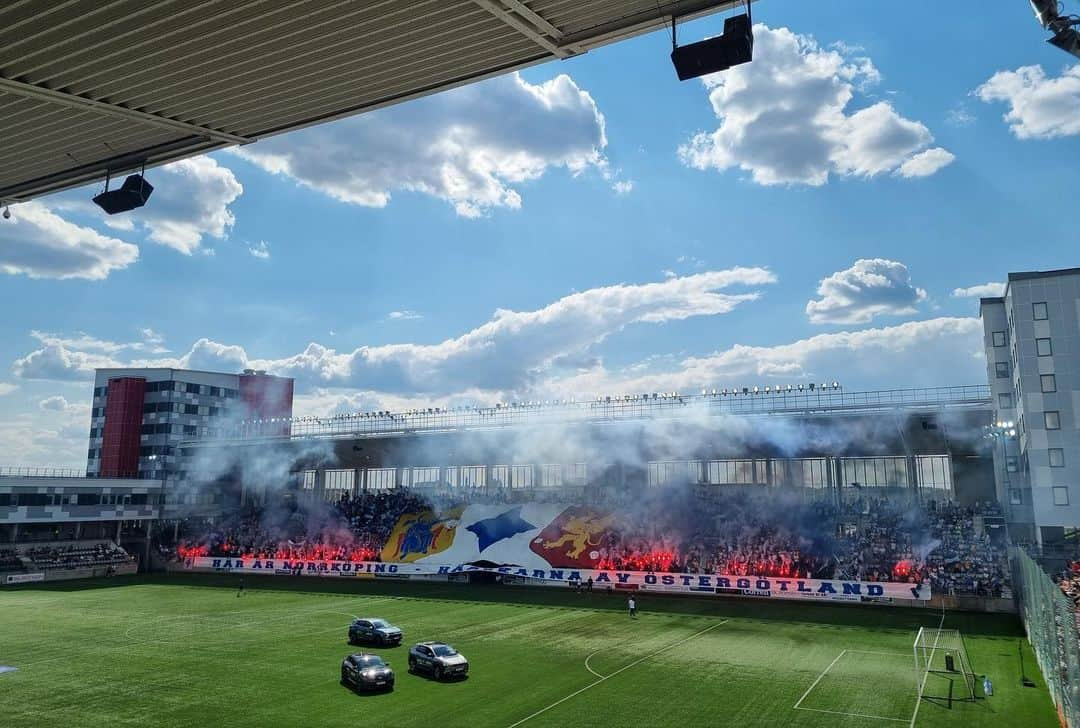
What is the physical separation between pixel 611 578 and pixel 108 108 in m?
48.3

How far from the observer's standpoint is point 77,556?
2864 inches

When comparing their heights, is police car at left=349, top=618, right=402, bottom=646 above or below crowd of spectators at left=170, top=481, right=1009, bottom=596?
below

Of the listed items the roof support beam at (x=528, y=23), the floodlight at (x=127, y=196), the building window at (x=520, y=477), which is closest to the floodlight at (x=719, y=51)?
the roof support beam at (x=528, y=23)

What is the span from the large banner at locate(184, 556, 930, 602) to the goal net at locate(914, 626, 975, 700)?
1154 centimetres

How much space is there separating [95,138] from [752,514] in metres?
54.3

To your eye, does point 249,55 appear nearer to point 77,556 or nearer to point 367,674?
point 367,674

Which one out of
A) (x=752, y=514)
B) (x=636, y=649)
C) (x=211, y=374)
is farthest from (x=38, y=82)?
(x=211, y=374)

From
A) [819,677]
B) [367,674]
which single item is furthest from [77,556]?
[819,677]

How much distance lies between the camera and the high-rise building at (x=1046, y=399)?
51000 millimetres

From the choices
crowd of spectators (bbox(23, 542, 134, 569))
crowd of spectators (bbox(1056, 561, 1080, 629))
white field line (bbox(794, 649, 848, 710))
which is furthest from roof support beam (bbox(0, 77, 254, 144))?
crowd of spectators (bbox(23, 542, 134, 569))

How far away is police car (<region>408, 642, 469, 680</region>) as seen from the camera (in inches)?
1097

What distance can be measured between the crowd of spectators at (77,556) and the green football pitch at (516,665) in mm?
21167

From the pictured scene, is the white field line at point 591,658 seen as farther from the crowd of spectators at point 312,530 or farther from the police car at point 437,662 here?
the crowd of spectators at point 312,530

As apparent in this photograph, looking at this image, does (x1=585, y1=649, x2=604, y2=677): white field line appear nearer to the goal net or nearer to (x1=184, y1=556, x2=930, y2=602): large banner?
the goal net
